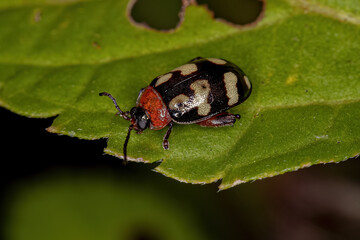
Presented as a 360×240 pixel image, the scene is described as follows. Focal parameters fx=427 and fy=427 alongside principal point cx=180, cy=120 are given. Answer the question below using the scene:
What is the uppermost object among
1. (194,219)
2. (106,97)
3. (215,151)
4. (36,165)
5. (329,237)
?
(106,97)

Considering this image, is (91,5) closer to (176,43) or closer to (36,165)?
(176,43)

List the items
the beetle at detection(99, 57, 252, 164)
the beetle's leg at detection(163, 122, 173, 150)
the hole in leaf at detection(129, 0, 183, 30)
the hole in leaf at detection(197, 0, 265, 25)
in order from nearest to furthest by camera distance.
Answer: the beetle's leg at detection(163, 122, 173, 150) → the beetle at detection(99, 57, 252, 164) → the hole in leaf at detection(197, 0, 265, 25) → the hole in leaf at detection(129, 0, 183, 30)

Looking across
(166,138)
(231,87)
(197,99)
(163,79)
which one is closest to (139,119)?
(166,138)

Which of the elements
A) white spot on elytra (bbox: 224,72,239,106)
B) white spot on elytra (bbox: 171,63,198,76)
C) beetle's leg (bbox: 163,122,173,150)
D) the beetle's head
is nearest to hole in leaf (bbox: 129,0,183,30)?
white spot on elytra (bbox: 171,63,198,76)

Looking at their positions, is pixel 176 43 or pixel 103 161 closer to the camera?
pixel 176 43

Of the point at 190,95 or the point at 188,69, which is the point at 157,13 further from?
the point at 190,95

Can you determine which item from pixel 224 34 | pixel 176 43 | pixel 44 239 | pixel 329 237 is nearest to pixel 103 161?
pixel 44 239

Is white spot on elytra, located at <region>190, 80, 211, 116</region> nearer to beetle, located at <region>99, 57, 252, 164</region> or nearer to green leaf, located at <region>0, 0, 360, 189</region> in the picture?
beetle, located at <region>99, 57, 252, 164</region>
